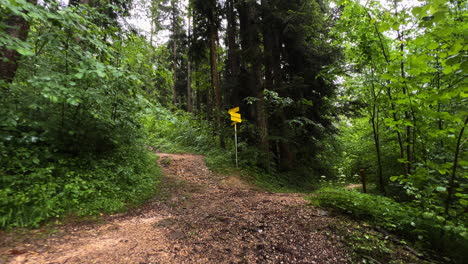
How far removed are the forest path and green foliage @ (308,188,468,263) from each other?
1.51 ft

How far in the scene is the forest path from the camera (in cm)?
237

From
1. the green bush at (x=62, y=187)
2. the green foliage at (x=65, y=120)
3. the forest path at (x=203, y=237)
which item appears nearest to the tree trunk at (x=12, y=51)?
the green foliage at (x=65, y=120)

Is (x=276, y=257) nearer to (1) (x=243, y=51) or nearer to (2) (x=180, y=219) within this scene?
(2) (x=180, y=219)

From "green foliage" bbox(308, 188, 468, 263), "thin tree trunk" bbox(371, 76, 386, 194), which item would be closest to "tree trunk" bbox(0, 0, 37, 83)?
"green foliage" bbox(308, 188, 468, 263)

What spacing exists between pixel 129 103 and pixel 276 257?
4326mm

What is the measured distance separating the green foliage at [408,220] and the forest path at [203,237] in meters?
0.46

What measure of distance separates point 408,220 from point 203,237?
298 centimetres

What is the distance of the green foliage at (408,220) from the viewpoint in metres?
2.59

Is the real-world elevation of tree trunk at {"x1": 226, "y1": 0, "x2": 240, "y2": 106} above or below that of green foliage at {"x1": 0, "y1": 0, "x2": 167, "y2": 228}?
above

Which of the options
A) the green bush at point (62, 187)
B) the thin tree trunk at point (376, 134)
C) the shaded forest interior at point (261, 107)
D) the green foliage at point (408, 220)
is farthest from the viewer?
the thin tree trunk at point (376, 134)

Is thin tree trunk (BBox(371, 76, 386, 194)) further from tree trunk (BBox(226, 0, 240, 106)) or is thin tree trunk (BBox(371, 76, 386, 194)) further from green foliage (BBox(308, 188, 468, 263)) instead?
tree trunk (BBox(226, 0, 240, 106))

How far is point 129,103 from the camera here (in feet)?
15.8

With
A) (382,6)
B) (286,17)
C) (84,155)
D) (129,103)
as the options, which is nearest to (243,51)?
(286,17)

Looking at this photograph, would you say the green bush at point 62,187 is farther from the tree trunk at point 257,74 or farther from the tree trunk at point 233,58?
the tree trunk at point 233,58
